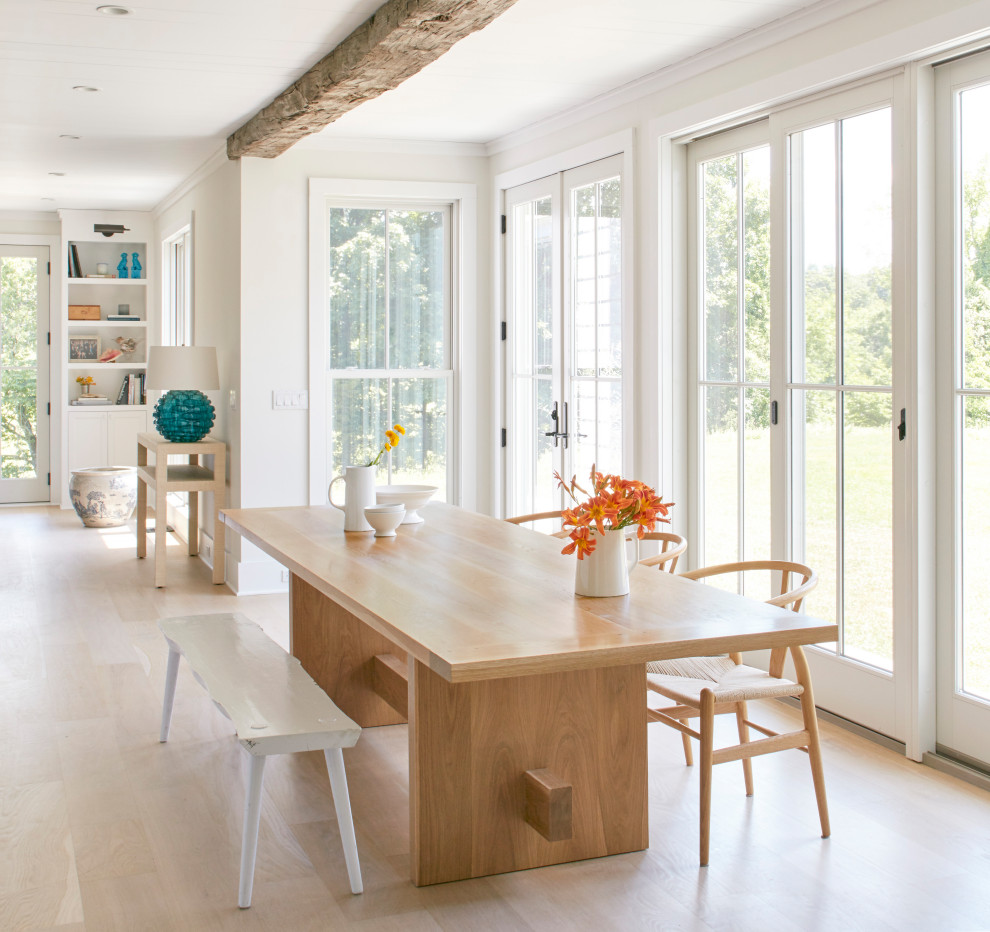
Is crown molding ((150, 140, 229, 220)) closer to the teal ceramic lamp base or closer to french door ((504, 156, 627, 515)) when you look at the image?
the teal ceramic lamp base

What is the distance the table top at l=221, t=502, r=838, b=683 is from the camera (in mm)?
2219

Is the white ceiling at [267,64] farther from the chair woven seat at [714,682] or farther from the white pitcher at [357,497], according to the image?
the chair woven seat at [714,682]

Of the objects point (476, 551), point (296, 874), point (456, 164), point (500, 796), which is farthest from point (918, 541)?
point (456, 164)

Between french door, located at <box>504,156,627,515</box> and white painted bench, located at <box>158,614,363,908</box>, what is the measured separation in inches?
90.6

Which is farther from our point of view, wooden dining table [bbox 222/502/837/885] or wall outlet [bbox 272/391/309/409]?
wall outlet [bbox 272/391/309/409]

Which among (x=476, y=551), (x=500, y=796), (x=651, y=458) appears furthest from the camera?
(x=651, y=458)

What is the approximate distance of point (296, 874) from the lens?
8.93 ft

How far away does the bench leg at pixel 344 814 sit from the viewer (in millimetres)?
2594

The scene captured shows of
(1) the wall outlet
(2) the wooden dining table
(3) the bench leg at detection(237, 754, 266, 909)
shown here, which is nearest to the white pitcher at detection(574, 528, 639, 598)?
(2) the wooden dining table

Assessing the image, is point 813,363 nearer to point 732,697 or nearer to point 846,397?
point 846,397

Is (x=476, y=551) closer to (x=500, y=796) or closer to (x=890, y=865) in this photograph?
(x=500, y=796)

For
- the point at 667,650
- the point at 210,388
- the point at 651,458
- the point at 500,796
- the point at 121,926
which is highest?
Answer: the point at 210,388

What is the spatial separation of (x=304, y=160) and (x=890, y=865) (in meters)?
4.69

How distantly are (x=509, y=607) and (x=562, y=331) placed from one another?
317 cm
